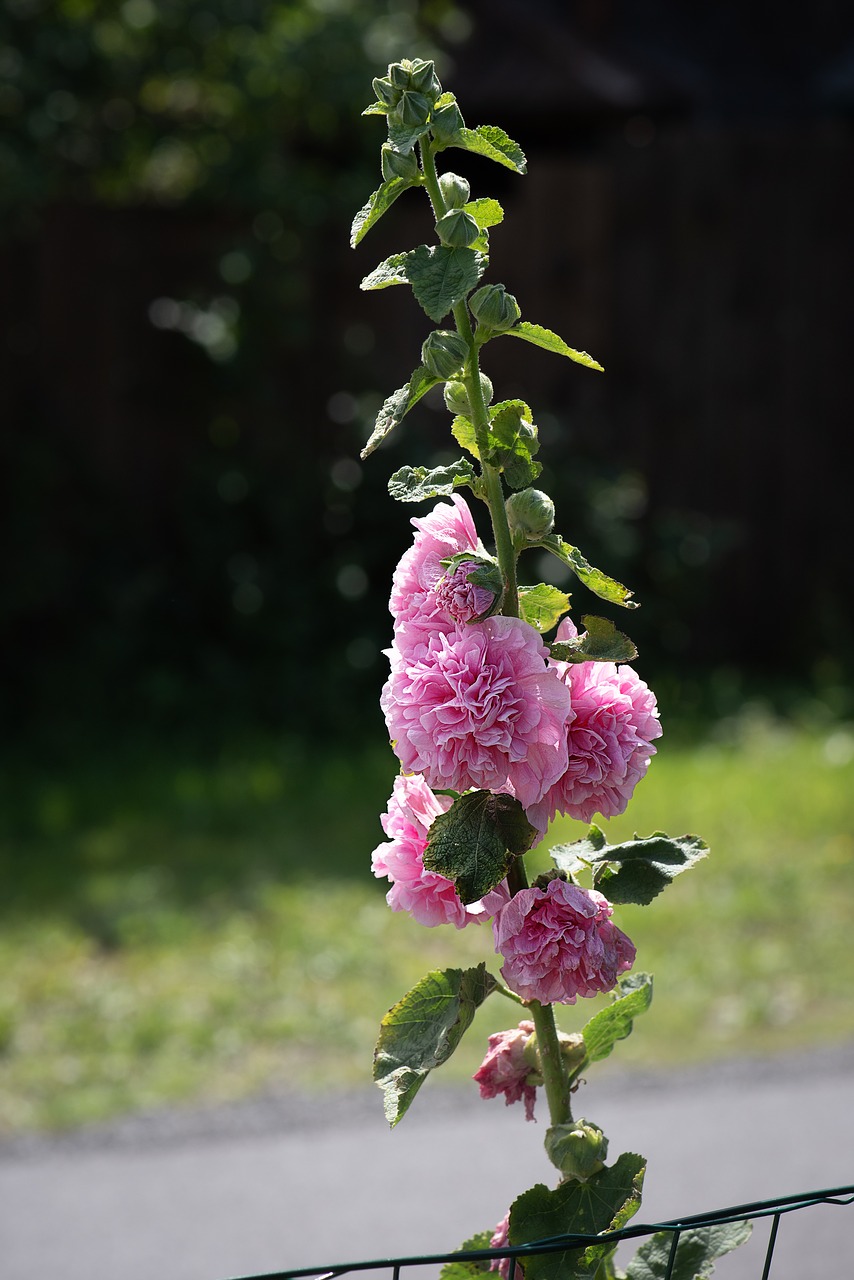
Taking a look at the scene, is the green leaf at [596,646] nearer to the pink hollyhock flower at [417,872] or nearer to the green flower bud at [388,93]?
the pink hollyhock flower at [417,872]

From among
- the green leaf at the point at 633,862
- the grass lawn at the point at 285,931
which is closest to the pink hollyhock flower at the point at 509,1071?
the green leaf at the point at 633,862

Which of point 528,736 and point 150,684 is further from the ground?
point 150,684

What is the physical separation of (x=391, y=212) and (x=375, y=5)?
3.35ft

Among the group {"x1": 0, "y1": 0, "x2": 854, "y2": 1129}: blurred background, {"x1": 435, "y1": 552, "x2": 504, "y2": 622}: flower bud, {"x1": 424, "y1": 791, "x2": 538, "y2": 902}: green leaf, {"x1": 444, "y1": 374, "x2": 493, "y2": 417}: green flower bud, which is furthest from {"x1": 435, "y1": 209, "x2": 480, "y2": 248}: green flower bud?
{"x1": 0, "y1": 0, "x2": 854, "y2": 1129}: blurred background

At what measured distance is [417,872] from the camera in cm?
114

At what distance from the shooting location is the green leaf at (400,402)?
43.1 inches

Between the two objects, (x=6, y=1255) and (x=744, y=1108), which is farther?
(x=744, y=1108)

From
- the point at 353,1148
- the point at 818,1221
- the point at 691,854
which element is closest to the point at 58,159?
the point at 353,1148

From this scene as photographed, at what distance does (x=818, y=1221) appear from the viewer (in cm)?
322

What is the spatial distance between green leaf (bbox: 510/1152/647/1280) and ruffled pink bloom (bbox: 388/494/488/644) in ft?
1.42

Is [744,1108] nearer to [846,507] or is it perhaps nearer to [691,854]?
[691,854]

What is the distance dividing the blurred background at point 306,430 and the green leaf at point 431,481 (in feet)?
12.7

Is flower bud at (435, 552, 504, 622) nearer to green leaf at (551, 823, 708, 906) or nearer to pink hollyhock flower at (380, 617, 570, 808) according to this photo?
pink hollyhock flower at (380, 617, 570, 808)

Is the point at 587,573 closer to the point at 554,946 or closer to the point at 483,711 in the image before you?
the point at 483,711
